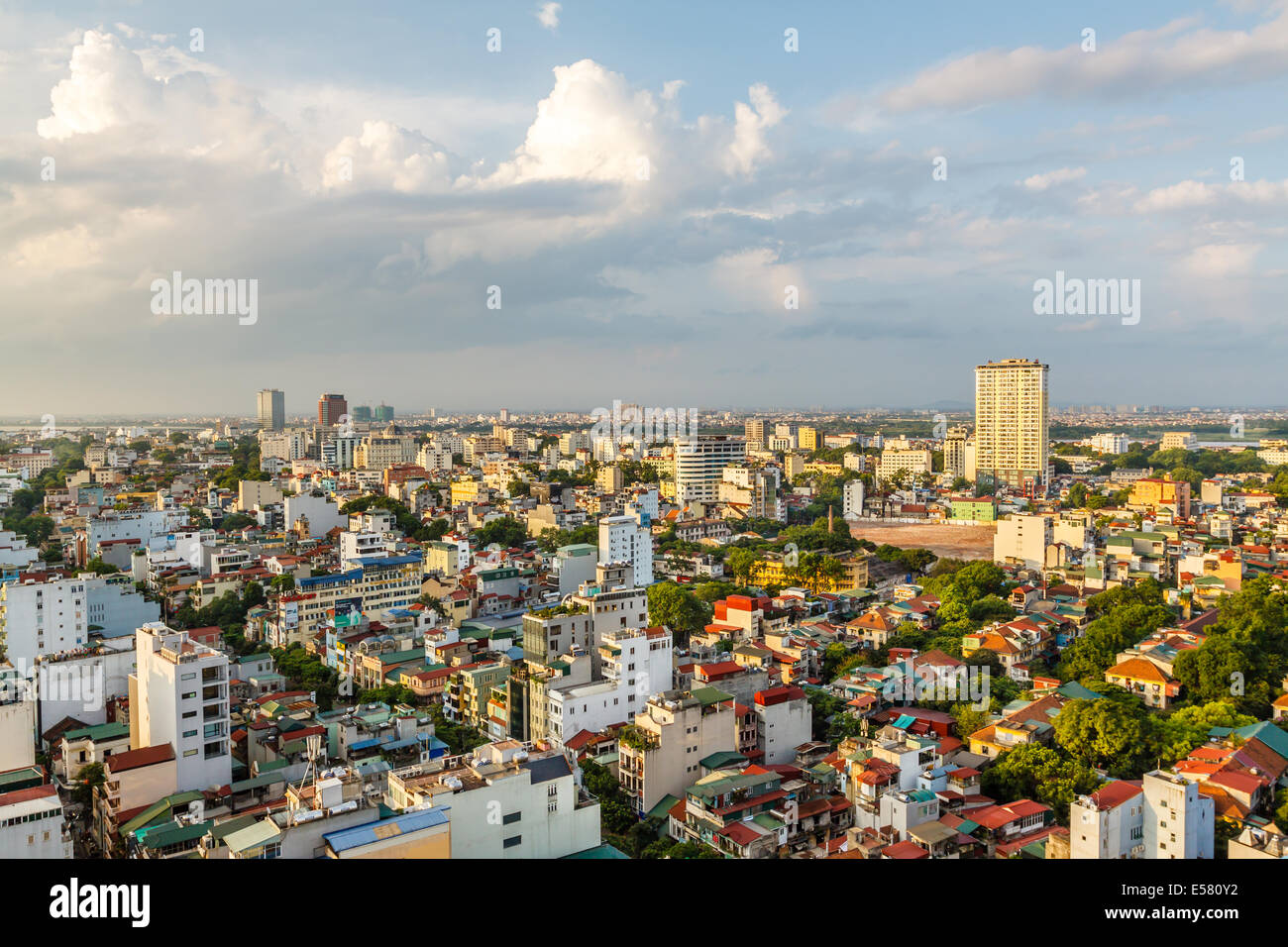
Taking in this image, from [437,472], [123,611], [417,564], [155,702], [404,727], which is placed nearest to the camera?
[155,702]

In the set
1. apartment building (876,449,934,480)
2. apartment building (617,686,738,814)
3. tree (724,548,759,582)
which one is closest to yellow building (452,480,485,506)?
tree (724,548,759,582)

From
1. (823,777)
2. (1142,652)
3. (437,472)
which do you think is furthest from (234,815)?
(437,472)

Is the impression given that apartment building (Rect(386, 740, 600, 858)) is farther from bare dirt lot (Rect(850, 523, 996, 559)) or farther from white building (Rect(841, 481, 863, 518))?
white building (Rect(841, 481, 863, 518))

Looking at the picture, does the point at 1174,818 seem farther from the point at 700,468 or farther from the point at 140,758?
the point at 700,468

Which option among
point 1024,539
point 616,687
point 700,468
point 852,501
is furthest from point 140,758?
point 852,501

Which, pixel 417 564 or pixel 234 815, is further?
pixel 417 564

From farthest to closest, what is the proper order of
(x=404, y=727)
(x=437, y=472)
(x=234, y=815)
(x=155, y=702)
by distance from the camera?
(x=437, y=472), (x=404, y=727), (x=155, y=702), (x=234, y=815)
